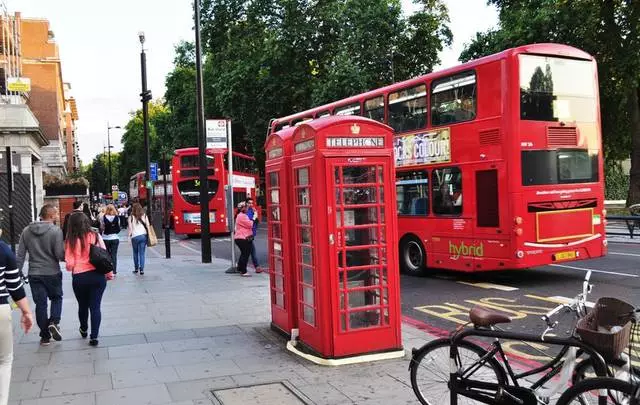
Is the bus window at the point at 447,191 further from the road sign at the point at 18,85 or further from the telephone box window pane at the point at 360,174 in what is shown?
the road sign at the point at 18,85

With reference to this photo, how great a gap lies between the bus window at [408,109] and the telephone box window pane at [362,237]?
22.1 feet

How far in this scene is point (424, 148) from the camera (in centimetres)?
1198

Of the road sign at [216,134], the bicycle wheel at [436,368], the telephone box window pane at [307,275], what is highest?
the road sign at [216,134]

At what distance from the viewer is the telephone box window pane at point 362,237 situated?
567 centimetres

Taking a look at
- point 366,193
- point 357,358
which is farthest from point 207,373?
point 366,193

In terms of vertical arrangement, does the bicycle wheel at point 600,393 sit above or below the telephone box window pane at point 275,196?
below

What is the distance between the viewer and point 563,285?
34.2 ft

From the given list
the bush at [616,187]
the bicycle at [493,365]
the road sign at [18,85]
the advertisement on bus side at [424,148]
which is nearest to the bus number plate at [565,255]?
the advertisement on bus side at [424,148]

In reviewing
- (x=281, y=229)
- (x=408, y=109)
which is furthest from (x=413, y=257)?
(x=281, y=229)

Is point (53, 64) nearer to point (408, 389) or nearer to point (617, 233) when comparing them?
point (617, 233)

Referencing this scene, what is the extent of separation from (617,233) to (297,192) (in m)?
16.3

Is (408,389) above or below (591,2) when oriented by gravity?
below

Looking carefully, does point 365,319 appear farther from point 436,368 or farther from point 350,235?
point 436,368

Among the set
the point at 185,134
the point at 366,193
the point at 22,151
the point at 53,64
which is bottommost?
the point at 366,193
